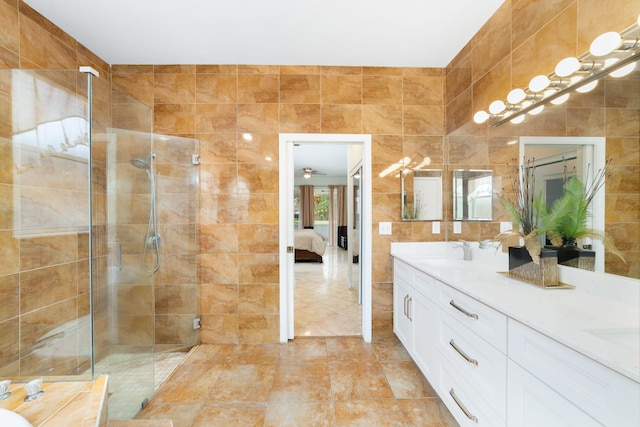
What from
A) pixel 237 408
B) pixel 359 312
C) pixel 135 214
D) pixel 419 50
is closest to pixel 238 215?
pixel 135 214

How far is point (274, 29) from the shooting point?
200 centimetres

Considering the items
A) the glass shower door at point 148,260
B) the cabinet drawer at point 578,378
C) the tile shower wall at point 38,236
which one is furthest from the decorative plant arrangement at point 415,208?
the tile shower wall at point 38,236

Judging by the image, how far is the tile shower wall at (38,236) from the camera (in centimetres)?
151

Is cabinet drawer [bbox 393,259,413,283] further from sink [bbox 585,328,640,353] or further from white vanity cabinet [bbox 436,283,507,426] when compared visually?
sink [bbox 585,328,640,353]

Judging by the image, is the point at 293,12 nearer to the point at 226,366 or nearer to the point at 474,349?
the point at 474,349

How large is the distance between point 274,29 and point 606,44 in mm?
1901

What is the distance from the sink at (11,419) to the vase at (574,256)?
2.32 meters

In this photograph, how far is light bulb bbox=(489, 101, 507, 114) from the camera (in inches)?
69.4

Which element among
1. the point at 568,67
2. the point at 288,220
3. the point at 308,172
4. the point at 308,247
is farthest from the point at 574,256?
the point at 308,172

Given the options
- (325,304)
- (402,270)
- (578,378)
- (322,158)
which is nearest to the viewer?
(578,378)

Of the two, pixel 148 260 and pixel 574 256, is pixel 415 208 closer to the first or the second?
pixel 574 256

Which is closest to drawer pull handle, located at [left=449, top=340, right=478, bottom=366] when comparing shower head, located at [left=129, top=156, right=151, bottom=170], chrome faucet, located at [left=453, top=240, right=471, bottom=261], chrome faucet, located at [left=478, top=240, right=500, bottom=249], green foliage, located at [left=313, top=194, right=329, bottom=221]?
chrome faucet, located at [left=478, top=240, right=500, bottom=249]

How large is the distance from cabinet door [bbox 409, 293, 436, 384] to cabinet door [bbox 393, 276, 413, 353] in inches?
3.4

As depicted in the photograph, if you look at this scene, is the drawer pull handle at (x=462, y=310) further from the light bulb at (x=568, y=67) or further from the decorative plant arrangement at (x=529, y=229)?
the light bulb at (x=568, y=67)
